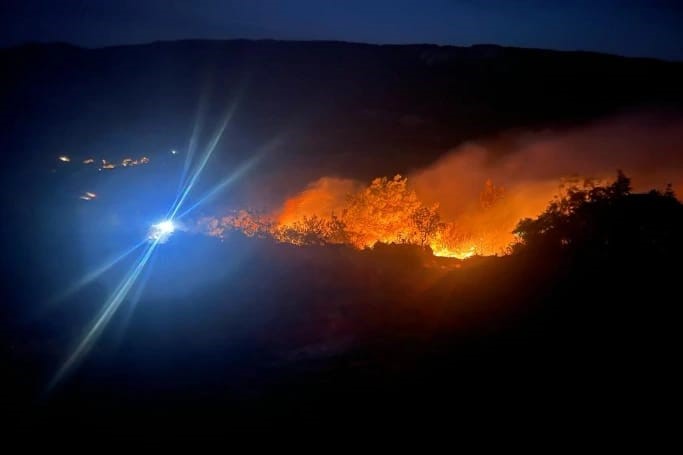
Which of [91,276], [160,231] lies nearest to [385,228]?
[160,231]

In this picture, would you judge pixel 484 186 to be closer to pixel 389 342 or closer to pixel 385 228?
pixel 385 228

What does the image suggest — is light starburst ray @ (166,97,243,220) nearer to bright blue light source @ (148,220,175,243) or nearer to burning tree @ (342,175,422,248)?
bright blue light source @ (148,220,175,243)

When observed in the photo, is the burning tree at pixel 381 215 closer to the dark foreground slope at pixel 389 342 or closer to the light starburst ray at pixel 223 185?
the dark foreground slope at pixel 389 342

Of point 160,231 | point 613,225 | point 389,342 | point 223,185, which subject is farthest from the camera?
point 223,185

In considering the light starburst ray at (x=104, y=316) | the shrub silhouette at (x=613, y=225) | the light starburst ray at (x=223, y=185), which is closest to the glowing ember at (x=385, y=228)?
the light starburst ray at (x=223, y=185)

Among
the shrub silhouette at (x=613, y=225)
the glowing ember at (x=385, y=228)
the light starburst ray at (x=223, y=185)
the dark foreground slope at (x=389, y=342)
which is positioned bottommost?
the dark foreground slope at (x=389, y=342)

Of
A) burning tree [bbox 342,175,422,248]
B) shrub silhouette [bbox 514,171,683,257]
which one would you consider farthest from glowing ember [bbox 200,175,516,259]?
shrub silhouette [bbox 514,171,683,257]

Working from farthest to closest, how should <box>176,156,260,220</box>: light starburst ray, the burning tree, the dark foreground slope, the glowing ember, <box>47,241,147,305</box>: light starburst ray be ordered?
<box>176,156,260,220</box>: light starburst ray
the burning tree
the glowing ember
<box>47,241,147,305</box>: light starburst ray
the dark foreground slope

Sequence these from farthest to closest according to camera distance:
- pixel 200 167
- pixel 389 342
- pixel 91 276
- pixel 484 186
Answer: pixel 200 167 → pixel 484 186 → pixel 91 276 → pixel 389 342

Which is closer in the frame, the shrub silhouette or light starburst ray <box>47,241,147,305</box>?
the shrub silhouette

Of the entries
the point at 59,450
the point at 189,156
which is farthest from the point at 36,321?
the point at 189,156

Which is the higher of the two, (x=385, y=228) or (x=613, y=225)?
(x=385, y=228)

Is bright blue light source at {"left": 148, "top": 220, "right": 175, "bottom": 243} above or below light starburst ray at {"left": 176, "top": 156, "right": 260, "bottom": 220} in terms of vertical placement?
below

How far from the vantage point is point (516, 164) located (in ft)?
120
